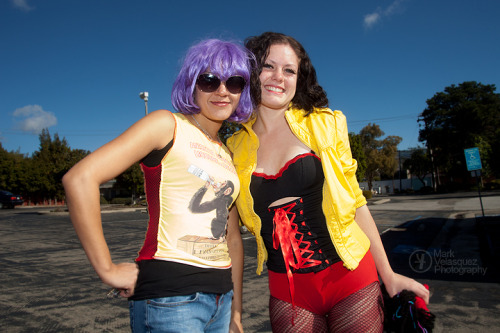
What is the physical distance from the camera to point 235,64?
1806 millimetres

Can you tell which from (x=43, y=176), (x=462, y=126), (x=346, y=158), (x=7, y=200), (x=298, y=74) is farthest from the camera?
(x=462, y=126)

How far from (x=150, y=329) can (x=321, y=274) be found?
0.91 meters

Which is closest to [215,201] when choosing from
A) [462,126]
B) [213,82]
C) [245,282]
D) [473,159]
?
[213,82]

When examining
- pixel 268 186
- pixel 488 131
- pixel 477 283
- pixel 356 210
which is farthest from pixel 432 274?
pixel 488 131

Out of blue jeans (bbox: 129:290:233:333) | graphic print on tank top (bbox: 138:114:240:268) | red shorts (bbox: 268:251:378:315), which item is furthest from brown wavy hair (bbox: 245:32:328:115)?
blue jeans (bbox: 129:290:233:333)

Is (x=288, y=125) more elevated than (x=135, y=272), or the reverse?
(x=288, y=125)

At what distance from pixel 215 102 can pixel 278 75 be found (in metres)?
0.54

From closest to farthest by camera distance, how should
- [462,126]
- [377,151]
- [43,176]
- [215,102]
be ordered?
1. [215,102]
2. [43,176]
3. [462,126]
4. [377,151]

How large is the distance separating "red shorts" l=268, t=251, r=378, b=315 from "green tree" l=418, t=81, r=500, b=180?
5167 cm

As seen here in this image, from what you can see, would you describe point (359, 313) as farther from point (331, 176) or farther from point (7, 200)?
point (7, 200)

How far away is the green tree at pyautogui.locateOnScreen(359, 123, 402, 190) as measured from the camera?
52469 mm

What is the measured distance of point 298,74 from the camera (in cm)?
223

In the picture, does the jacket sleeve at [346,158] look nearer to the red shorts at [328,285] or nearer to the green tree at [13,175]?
the red shorts at [328,285]

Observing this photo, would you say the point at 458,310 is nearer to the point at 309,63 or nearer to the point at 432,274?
the point at 432,274
